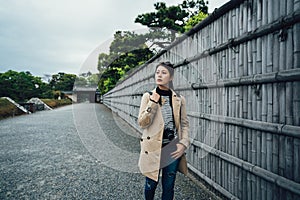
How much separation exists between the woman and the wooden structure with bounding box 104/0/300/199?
692 mm

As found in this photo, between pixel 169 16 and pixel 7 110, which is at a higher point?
pixel 169 16

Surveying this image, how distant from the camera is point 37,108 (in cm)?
2245

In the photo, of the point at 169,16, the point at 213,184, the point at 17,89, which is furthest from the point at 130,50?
the point at 17,89

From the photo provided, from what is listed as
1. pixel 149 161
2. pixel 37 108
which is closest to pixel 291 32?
pixel 149 161

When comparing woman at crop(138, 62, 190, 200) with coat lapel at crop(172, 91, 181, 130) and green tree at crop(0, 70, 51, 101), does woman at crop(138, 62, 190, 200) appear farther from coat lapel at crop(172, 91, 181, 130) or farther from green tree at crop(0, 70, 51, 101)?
green tree at crop(0, 70, 51, 101)

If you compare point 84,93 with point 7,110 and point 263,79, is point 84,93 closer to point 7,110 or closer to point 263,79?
point 7,110

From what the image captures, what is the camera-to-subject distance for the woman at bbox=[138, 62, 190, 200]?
209 cm

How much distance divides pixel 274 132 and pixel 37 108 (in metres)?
23.8

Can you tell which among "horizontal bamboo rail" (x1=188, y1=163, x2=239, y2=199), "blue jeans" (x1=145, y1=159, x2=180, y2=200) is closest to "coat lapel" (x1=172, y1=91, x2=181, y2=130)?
"blue jeans" (x1=145, y1=159, x2=180, y2=200)

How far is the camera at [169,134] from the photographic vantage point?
7.14 ft

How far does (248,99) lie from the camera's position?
2.33 metres

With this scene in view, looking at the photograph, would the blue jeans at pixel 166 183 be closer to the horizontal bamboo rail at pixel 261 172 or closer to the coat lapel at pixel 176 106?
→ the coat lapel at pixel 176 106

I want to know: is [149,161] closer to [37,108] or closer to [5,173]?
[5,173]

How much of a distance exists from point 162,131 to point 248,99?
96cm
